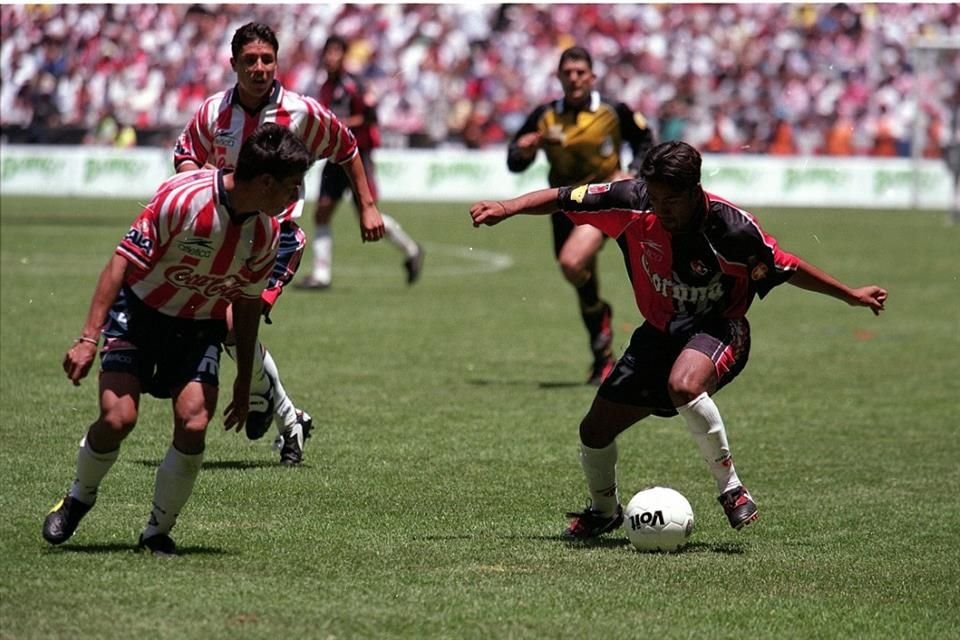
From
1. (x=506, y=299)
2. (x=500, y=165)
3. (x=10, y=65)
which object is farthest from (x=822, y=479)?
(x=10, y=65)

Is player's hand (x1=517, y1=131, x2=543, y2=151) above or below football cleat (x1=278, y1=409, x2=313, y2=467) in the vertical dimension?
above

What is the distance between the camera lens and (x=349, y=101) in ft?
56.3

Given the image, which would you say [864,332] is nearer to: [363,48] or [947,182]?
[947,182]

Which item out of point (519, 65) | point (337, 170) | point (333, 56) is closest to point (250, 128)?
point (333, 56)

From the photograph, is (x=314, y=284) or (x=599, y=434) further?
(x=314, y=284)

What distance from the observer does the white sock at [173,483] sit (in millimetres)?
5984

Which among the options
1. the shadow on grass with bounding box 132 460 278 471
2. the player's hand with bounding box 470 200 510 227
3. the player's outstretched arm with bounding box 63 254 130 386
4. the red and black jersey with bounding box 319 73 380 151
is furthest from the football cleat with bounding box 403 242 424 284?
the player's outstretched arm with bounding box 63 254 130 386

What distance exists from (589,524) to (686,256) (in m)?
1.16

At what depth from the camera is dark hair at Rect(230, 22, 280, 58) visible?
792 cm

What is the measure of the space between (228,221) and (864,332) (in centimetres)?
1059

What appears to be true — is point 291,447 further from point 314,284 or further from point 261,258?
point 314,284

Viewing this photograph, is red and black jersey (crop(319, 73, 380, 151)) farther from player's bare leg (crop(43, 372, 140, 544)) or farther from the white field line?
player's bare leg (crop(43, 372, 140, 544))

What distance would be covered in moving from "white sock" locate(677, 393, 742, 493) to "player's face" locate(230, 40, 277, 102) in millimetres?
2664

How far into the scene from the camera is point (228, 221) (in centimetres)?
582
